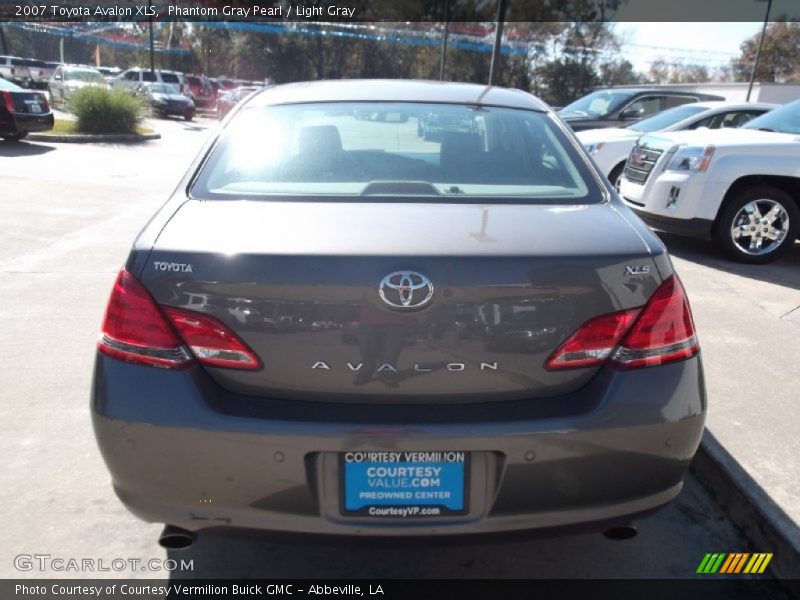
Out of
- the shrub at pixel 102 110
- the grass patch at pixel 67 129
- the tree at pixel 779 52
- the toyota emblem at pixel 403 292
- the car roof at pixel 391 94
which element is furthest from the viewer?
the tree at pixel 779 52

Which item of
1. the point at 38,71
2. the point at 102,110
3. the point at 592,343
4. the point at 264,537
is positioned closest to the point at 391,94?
the point at 592,343

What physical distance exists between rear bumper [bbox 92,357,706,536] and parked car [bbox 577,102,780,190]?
7.67 m

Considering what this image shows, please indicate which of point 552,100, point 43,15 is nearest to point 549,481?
point 552,100

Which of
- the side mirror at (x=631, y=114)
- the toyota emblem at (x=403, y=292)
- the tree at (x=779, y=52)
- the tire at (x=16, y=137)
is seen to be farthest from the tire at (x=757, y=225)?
the tree at (x=779, y=52)

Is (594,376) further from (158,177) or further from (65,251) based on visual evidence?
(158,177)

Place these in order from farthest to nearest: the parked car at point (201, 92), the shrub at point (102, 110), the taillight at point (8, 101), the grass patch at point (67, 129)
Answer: the parked car at point (201, 92) < the shrub at point (102, 110) < the grass patch at point (67, 129) < the taillight at point (8, 101)

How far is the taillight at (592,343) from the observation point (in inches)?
81.2

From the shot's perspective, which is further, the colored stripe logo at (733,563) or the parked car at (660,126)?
the parked car at (660,126)

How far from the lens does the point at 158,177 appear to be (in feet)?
40.3

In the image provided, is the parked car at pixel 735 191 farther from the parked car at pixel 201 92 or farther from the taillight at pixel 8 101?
the parked car at pixel 201 92

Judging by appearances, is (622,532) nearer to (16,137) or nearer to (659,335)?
(659,335)

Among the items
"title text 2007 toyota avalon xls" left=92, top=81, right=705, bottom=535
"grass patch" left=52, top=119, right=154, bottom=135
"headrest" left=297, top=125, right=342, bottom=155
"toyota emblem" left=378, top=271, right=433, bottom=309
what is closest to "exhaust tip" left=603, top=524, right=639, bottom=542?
"title text 2007 toyota avalon xls" left=92, top=81, right=705, bottom=535

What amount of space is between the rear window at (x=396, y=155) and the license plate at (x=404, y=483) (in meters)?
0.94

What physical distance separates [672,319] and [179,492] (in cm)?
153
